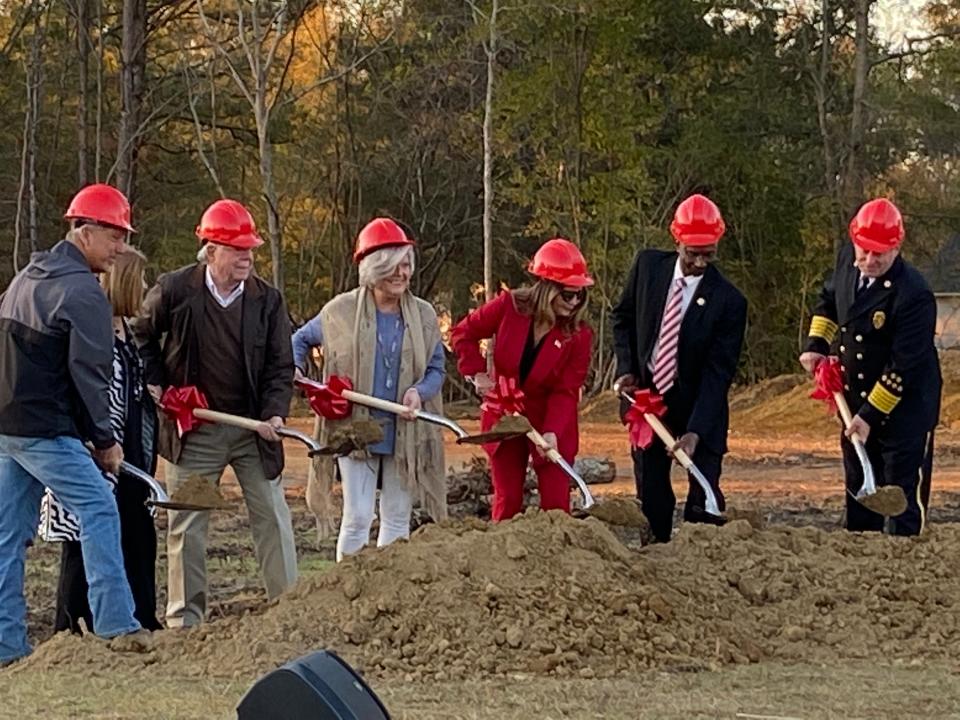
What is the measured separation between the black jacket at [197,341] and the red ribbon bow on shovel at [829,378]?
2950 millimetres

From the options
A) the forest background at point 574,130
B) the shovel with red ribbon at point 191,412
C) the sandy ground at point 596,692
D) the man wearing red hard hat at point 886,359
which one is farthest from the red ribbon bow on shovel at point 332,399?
the forest background at point 574,130

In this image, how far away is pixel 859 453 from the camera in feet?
29.1

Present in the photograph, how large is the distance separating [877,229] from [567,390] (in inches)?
70.9

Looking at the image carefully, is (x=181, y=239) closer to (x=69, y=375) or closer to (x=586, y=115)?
(x=586, y=115)

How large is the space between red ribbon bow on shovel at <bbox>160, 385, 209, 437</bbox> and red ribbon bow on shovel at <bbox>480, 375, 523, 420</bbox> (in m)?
1.50

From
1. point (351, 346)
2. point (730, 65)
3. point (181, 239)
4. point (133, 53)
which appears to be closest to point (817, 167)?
point (730, 65)

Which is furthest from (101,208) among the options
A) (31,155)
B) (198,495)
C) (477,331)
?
(31,155)

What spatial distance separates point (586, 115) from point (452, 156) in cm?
467

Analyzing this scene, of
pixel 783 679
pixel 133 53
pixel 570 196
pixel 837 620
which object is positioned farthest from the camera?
pixel 570 196

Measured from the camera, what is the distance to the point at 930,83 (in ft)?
121

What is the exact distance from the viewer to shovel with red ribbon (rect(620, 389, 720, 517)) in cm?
849

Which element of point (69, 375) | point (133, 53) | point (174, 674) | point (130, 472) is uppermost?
point (133, 53)

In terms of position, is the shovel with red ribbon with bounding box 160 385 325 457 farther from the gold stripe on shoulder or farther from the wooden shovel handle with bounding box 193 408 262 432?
the gold stripe on shoulder

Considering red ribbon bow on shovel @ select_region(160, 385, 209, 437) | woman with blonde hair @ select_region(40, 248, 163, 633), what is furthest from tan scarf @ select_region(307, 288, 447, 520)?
woman with blonde hair @ select_region(40, 248, 163, 633)
